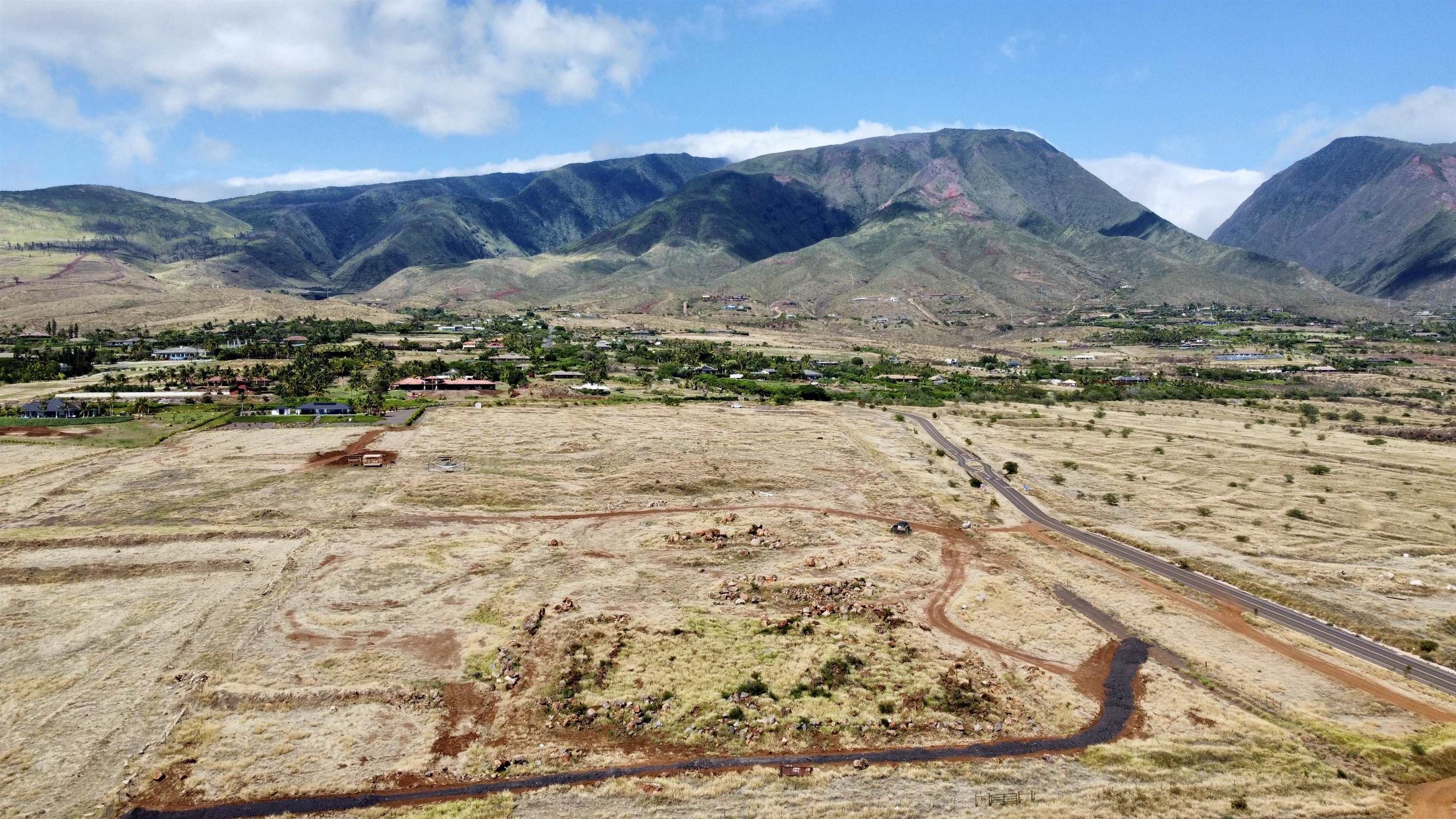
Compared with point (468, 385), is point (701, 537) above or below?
below

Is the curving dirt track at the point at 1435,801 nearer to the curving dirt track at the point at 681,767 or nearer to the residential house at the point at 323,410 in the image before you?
the curving dirt track at the point at 681,767

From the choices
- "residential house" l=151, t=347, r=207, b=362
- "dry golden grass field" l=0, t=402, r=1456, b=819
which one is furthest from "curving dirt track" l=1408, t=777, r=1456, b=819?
"residential house" l=151, t=347, r=207, b=362

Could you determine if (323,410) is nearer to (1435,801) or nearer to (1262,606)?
(1262,606)

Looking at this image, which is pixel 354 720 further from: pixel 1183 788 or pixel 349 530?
pixel 1183 788

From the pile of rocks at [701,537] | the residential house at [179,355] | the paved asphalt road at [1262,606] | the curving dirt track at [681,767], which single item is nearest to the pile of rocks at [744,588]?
the pile of rocks at [701,537]

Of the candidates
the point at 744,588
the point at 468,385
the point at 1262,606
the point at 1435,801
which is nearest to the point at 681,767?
the point at 744,588

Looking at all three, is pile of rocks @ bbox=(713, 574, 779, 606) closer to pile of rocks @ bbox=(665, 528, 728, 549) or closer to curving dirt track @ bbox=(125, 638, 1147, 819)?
pile of rocks @ bbox=(665, 528, 728, 549)
